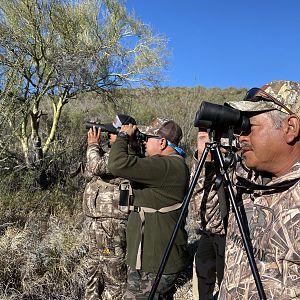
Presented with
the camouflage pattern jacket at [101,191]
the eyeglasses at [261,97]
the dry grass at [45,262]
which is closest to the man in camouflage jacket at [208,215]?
the eyeglasses at [261,97]

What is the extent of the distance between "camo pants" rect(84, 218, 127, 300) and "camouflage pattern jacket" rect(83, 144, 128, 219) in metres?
0.10

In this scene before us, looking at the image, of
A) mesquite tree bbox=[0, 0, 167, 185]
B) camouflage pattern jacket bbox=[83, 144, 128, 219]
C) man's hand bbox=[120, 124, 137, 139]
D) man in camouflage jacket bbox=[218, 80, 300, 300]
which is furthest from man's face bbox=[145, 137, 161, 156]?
mesquite tree bbox=[0, 0, 167, 185]

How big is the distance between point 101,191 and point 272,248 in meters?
2.71

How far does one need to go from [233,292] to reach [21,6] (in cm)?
805

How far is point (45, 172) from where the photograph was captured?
779 centimetres

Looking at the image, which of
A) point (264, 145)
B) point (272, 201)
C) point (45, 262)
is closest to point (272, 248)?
point (272, 201)

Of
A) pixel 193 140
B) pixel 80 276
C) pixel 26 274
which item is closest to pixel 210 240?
pixel 80 276

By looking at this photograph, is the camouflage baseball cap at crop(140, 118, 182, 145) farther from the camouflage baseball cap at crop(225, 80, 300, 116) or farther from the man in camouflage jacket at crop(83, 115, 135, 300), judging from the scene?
the camouflage baseball cap at crop(225, 80, 300, 116)

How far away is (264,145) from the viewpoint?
1.43 metres

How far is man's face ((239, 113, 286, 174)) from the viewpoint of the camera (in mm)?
1415

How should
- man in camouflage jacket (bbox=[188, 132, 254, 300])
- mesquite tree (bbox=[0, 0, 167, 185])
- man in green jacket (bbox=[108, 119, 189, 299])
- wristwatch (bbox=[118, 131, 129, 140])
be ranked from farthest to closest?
mesquite tree (bbox=[0, 0, 167, 185])
wristwatch (bbox=[118, 131, 129, 140])
man in green jacket (bbox=[108, 119, 189, 299])
man in camouflage jacket (bbox=[188, 132, 254, 300])

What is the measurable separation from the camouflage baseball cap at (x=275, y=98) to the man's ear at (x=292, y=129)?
3 centimetres

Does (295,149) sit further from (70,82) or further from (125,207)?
(70,82)

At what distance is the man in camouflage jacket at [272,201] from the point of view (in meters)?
1.26
